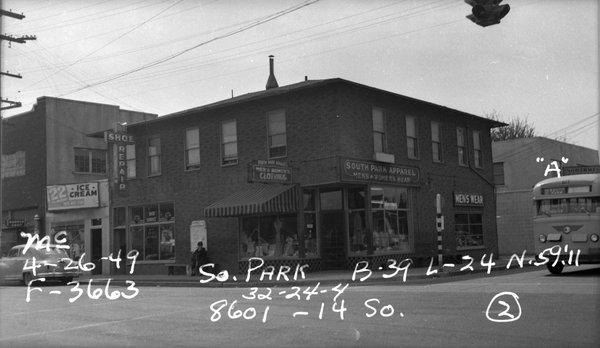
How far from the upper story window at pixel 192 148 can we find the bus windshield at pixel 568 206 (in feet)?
47.0

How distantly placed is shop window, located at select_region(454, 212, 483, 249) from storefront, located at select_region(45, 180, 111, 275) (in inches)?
636

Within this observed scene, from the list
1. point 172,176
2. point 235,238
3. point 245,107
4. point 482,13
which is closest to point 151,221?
point 172,176

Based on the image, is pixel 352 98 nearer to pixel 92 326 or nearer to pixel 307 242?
pixel 307 242

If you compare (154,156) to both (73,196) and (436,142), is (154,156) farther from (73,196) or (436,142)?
(436,142)

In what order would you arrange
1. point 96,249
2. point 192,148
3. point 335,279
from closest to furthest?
1. point 335,279
2. point 192,148
3. point 96,249

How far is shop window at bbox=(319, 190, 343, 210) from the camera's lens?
996 inches

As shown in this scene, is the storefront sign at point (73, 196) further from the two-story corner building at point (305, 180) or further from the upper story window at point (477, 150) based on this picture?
the upper story window at point (477, 150)

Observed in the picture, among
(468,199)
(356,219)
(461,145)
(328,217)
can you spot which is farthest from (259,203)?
(461,145)

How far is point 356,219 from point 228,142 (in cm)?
632

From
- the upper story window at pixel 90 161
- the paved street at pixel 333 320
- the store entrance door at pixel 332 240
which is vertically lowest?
the paved street at pixel 333 320

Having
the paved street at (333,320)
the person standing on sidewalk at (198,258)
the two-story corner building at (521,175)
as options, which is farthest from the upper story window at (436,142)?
the paved street at (333,320)

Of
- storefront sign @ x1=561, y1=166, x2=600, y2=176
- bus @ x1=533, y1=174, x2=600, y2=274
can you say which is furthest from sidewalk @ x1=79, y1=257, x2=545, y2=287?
storefront sign @ x1=561, y1=166, x2=600, y2=176

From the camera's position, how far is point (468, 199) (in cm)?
3031

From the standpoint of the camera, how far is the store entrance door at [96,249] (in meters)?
32.4
